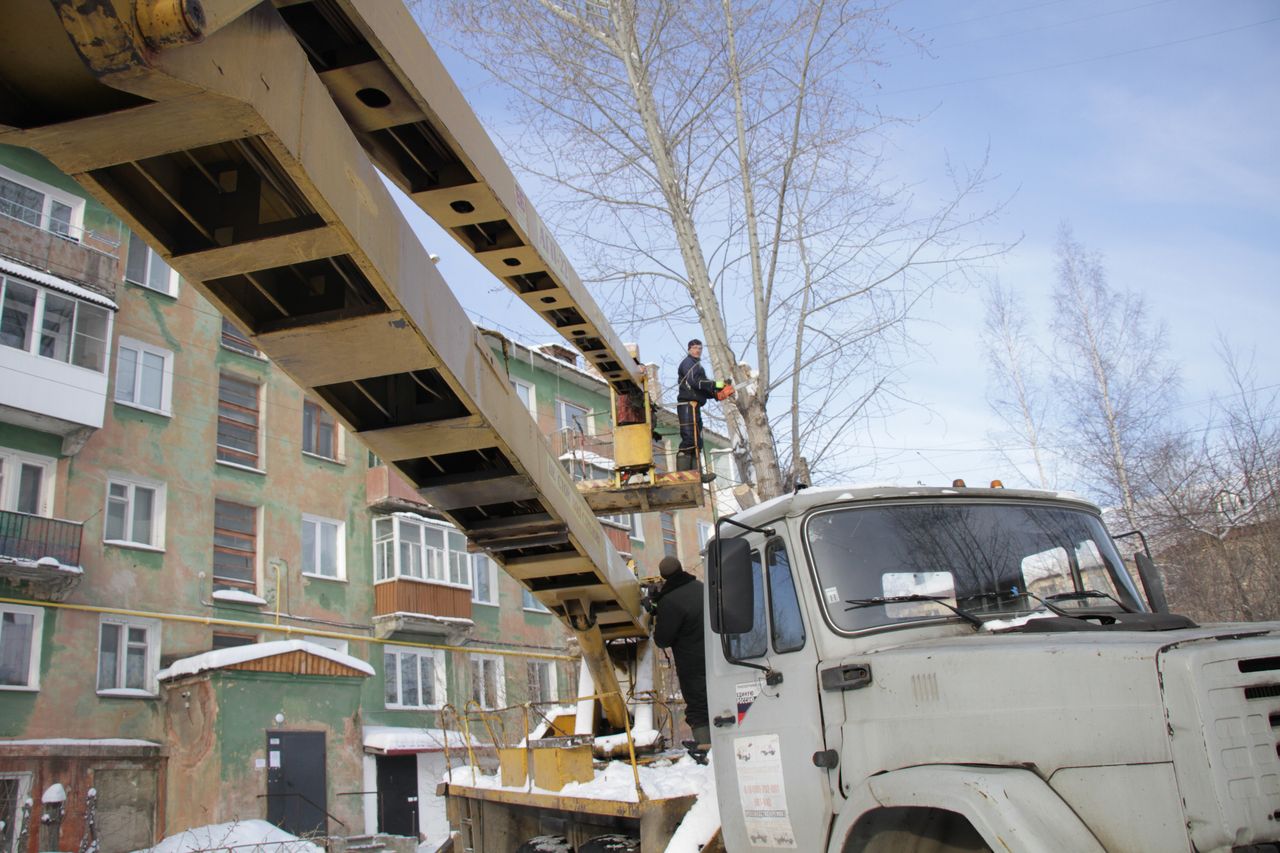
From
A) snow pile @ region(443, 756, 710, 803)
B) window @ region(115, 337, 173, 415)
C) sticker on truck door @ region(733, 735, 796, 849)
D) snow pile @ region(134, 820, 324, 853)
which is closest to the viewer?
sticker on truck door @ region(733, 735, 796, 849)

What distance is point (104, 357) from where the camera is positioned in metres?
21.5

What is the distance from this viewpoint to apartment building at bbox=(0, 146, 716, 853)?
19.3m

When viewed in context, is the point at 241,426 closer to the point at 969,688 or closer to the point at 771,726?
the point at 771,726

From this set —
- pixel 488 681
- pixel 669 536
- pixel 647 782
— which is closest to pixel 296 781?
pixel 488 681

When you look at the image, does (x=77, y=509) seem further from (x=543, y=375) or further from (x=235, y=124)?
(x=235, y=124)

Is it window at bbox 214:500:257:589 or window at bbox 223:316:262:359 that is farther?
window at bbox 223:316:262:359

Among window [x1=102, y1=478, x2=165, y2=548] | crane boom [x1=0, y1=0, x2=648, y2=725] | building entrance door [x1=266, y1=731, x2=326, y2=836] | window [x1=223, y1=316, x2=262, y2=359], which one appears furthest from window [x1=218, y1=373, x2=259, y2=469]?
crane boom [x1=0, y1=0, x2=648, y2=725]

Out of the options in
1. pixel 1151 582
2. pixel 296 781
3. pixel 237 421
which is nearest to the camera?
pixel 1151 582

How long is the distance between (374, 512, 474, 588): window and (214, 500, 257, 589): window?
12.2ft

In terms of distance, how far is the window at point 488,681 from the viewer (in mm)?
29125

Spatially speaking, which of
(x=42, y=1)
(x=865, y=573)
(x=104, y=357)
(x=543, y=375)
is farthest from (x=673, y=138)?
(x=543, y=375)

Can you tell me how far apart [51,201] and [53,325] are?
2.94m

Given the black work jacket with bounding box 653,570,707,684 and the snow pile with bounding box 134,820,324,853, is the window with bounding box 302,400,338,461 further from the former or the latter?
the black work jacket with bounding box 653,570,707,684

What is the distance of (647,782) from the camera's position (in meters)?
6.04
